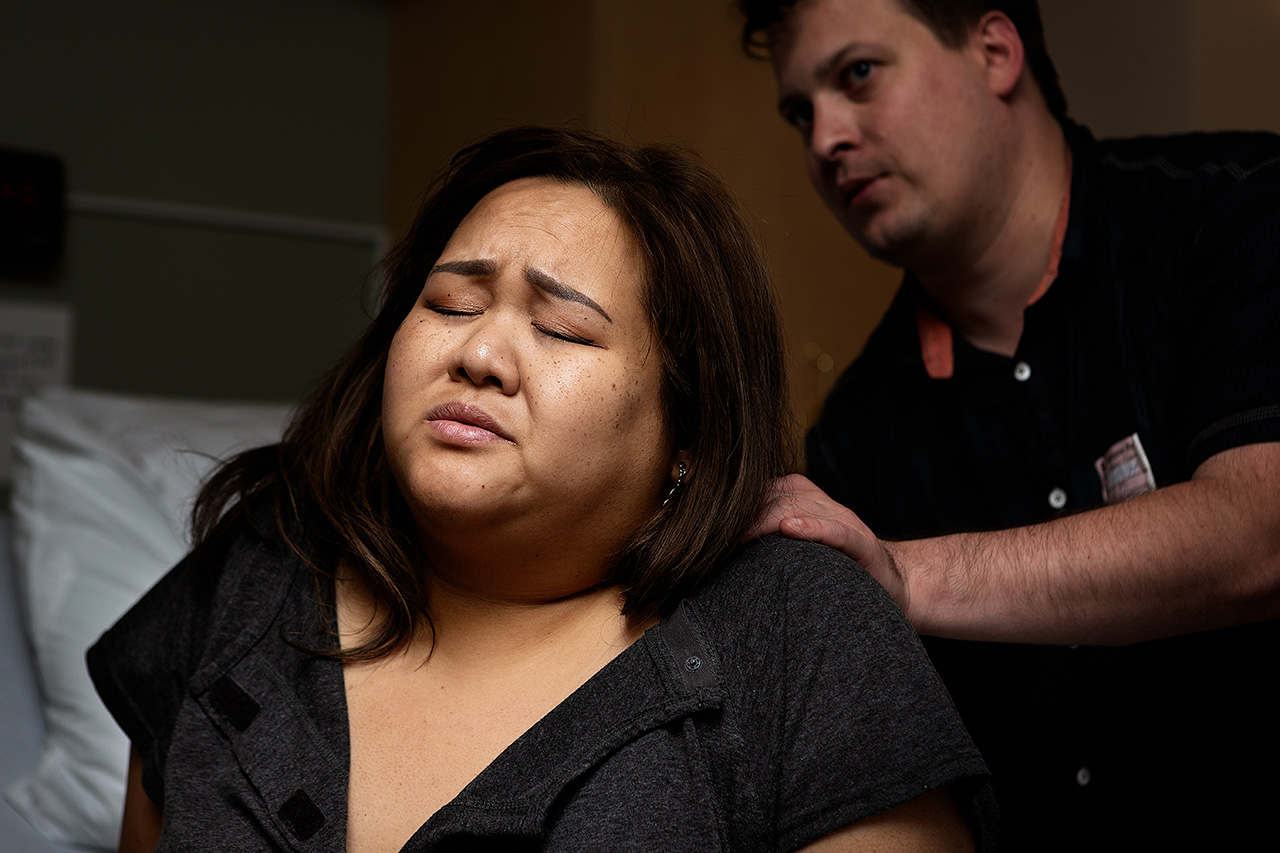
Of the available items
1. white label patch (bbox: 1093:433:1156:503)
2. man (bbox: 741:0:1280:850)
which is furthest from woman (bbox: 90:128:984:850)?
white label patch (bbox: 1093:433:1156:503)

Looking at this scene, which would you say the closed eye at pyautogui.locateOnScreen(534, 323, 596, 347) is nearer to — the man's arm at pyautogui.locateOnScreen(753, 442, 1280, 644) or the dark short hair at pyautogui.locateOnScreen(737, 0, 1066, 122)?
the man's arm at pyautogui.locateOnScreen(753, 442, 1280, 644)

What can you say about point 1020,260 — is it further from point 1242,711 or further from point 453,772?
point 453,772

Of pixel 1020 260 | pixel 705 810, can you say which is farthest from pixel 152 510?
pixel 1020 260

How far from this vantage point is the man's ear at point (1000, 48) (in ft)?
5.46

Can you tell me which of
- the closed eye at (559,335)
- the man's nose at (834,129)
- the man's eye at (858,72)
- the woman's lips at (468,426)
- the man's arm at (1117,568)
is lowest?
the man's arm at (1117,568)

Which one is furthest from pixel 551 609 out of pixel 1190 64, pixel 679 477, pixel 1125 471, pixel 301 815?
pixel 1190 64

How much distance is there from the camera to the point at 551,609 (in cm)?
113

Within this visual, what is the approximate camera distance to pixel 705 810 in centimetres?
93

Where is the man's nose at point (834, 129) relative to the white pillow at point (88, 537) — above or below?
above

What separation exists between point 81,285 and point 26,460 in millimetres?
709

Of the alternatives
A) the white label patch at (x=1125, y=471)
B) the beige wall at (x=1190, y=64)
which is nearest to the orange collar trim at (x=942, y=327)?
the white label patch at (x=1125, y=471)

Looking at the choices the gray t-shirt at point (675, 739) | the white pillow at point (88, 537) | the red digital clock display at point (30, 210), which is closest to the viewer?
the gray t-shirt at point (675, 739)

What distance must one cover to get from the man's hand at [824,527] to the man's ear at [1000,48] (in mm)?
826

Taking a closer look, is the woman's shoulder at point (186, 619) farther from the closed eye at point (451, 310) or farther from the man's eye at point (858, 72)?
the man's eye at point (858, 72)
